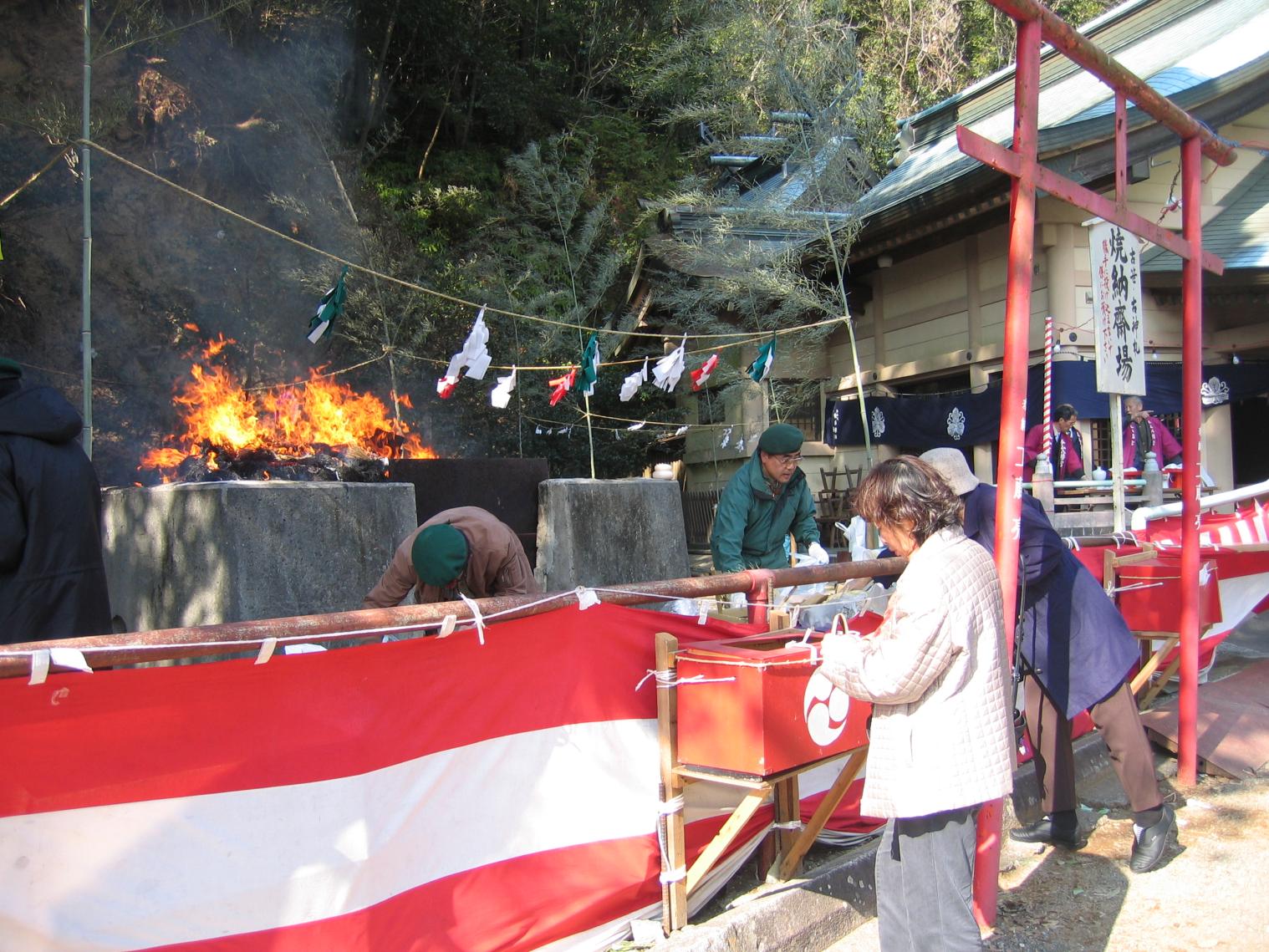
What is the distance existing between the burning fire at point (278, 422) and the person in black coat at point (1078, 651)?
19.4 ft

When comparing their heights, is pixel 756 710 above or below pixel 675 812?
above

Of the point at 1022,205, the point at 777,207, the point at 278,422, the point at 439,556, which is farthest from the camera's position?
the point at 777,207

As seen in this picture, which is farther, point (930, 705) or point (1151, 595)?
point (1151, 595)

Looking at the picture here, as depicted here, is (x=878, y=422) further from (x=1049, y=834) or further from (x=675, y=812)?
(x=675, y=812)

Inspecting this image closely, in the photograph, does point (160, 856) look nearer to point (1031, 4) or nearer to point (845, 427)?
point (1031, 4)

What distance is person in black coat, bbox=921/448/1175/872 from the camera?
3.94 meters

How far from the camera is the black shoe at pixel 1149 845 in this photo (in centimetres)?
403

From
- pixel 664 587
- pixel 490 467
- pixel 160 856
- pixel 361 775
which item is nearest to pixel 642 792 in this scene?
pixel 664 587

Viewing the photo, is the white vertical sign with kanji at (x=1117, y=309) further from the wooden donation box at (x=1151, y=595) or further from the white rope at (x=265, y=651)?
the white rope at (x=265, y=651)

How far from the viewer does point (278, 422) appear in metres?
11.8

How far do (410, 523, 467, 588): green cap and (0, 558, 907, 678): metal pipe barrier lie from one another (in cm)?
81

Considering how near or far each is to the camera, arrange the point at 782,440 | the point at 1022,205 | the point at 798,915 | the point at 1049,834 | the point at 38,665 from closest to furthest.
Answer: the point at 38,665
the point at 798,915
the point at 1022,205
the point at 1049,834
the point at 782,440

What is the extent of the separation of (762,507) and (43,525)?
373cm

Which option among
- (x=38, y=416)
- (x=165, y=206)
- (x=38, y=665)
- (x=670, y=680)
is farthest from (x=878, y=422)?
(x=38, y=665)
